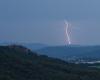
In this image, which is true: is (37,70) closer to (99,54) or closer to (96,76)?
(96,76)

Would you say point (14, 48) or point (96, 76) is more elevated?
point (14, 48)

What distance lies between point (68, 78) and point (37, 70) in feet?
16.4

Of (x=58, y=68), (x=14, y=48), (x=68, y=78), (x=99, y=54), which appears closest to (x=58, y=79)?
(x=68, y=78)

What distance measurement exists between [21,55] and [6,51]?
3.26 metres

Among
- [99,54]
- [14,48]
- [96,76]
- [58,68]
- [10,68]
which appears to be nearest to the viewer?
[10,68]

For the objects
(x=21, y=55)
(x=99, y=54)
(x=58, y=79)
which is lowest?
Result: (x=58, y=79)

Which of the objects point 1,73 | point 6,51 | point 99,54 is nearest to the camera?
point 1,73

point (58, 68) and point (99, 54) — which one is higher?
point (99, 54)

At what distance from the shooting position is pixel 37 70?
65.9 meters

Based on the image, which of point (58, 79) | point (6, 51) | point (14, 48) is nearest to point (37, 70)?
point (58, 79)

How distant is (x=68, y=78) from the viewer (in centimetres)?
6266

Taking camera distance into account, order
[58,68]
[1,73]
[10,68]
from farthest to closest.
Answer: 1. [58,68]
2. [10,68]
3. [1,73]

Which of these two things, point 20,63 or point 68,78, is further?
point 20,63

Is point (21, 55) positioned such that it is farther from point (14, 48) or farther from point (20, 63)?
point (20, 63)
